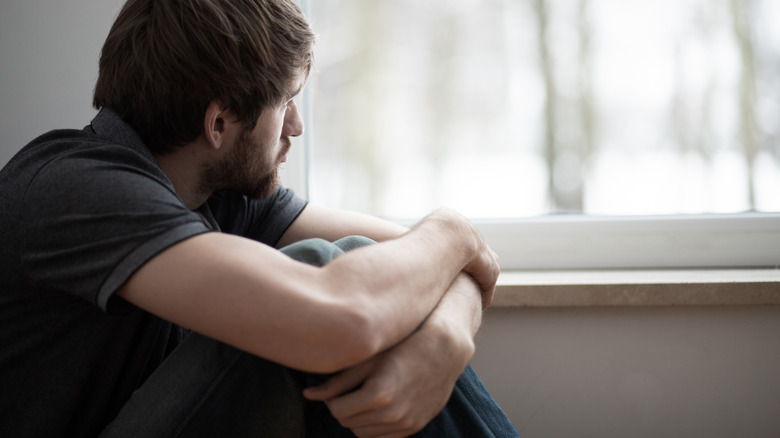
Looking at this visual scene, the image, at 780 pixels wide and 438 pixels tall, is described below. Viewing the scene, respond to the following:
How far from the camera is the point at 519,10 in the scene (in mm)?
1315

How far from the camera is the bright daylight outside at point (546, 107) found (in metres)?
1.25

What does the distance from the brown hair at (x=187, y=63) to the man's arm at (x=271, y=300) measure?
326mm

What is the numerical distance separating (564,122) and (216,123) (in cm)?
72

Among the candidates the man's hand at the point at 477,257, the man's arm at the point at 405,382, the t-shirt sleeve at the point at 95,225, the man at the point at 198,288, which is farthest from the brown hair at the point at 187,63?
the man's arm at the point at 405,382

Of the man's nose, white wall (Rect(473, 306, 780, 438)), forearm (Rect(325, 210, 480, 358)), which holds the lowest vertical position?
white wall (Rect(473, 306, 780, 438))

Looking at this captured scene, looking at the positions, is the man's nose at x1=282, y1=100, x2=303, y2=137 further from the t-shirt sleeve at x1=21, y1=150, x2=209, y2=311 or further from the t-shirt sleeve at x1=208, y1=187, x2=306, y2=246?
the t-shirt sleeve at x1=21, y1=150, x2=209, y2=311

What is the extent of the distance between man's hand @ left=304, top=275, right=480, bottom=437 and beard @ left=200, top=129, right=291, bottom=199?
16.8 inches

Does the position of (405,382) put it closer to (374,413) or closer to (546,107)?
(374,413)

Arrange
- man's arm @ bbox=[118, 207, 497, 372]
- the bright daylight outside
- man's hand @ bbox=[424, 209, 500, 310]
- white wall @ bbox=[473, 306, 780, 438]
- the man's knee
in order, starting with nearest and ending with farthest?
man's arm @ bbox=[118, 207, 497, 372] < the man's knee < man's hand @ bbox=[424, 209, 500, 310] < white wall @ bbox=[473, 306, 780, 438] < the bright daylight outside

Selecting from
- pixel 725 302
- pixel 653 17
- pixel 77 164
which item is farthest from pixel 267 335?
pixel 653 17

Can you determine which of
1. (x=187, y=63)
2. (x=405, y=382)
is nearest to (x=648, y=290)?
(x=405, y=382)

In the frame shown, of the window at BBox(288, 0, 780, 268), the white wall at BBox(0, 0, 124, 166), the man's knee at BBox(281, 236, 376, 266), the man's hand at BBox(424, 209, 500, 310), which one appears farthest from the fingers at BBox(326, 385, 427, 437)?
the white wall at BBox(0, 0, 124, 166)

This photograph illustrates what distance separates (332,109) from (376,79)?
0.12 meters

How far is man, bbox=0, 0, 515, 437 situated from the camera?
2.13 ft
